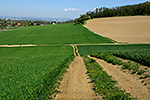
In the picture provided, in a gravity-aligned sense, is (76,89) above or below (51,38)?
below

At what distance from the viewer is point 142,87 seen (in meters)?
10.6

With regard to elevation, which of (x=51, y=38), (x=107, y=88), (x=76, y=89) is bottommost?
(x=76, y=89)

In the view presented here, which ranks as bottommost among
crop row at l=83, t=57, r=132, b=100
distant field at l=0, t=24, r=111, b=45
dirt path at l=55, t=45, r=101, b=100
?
dirt path at l=55, t=45, r=101, b=100

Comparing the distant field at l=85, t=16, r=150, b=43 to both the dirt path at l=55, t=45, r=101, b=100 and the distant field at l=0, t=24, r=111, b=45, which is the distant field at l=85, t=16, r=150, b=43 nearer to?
the distant field at l=0, t=24, r=111, b=45

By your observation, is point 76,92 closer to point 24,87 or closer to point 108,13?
point 24,87

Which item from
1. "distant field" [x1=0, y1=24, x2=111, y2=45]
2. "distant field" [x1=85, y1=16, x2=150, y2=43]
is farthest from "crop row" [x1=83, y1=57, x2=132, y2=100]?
"distant field" [x1=85, y1=16, x2=150, y2=43]

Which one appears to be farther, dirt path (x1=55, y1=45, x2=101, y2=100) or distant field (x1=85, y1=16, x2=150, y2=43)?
distant field (x1=85, y1=16, x2=150, y2=43)

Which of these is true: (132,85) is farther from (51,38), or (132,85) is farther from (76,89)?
(51,38)

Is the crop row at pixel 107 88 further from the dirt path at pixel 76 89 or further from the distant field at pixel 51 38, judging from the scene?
the distant field at pixel 51 38

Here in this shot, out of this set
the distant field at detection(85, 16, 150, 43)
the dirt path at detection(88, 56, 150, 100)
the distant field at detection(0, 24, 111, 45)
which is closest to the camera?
the dirt path at detection(88, 56, 150, 100)

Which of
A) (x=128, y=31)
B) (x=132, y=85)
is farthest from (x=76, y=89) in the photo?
(x=128, y=31)

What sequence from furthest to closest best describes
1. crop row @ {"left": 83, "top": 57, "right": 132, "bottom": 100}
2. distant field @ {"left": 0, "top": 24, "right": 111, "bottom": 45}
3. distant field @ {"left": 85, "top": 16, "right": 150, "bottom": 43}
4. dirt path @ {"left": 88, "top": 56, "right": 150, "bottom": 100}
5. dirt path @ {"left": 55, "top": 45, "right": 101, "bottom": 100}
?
distant field @ {"left": 85, "top": 16, "right": 150, "bottom": 43} → distant field @ {"left": 0, "top": 24, "right": 111, "bottom": 45} → dirt path @ {"left": 55, "top": 45, "right": 101, "bottom": 100} → crop row @ {"left": 83, "top": 57, "right": 132, "bottom": 100} → dirt path @ {"left": 88, "top": 56, "right": 150, "bottom": 100}

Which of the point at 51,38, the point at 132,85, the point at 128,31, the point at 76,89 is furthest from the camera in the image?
the point at 128,31

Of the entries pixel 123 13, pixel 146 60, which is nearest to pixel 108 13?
pixel 123 13
